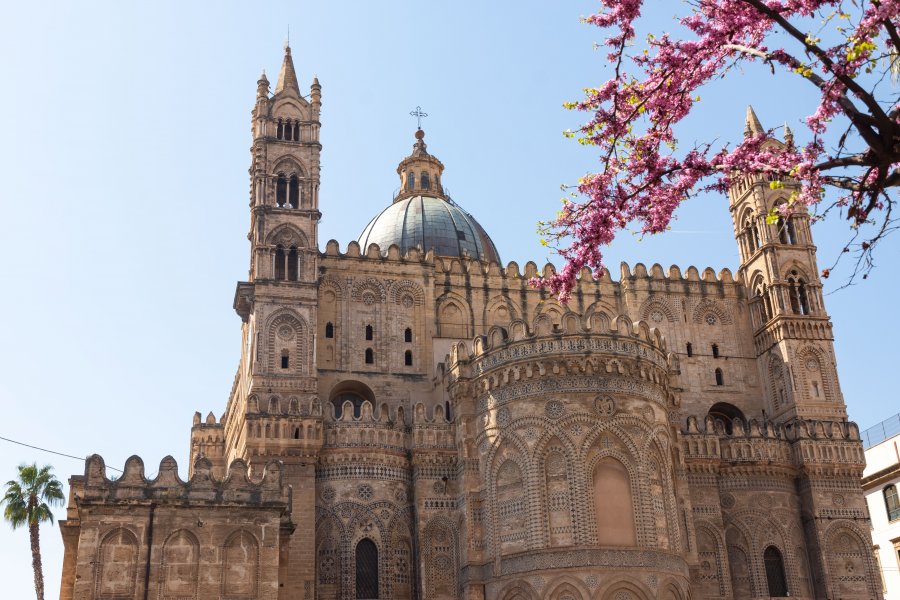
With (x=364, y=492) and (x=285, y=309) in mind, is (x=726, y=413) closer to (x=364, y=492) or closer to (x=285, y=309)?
(x=364, y=492)

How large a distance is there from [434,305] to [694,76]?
1250 inches

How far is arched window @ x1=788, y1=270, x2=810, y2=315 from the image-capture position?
146 feet

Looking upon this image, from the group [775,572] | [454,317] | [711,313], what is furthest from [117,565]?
[711,313]

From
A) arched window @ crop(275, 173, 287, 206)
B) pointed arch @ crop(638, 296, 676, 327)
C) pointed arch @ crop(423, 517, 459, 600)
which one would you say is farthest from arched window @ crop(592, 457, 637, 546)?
arched window @ crop(275, 173, 287, 206)

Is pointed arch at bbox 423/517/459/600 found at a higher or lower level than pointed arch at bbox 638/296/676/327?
lower

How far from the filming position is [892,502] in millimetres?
49438

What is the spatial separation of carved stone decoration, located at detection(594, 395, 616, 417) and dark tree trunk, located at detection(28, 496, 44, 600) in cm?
2080

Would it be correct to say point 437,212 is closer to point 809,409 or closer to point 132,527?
point 809,409

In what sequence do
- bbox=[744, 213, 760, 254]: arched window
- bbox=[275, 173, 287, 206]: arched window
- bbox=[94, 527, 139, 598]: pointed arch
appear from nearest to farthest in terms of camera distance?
1. bbox=[94, 527, 139, 598]: pointed arch
2. bbox=[275, 173, 287, 206]: arched window
3. bbox=[744, 213, 760, 254]: arched window

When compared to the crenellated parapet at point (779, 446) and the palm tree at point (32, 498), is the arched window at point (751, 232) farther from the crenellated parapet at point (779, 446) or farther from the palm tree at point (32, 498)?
the palm tree at point (32, 498)

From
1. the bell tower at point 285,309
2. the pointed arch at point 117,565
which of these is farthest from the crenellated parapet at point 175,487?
the bell tower at point 285,309

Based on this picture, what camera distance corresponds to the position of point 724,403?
147 ft

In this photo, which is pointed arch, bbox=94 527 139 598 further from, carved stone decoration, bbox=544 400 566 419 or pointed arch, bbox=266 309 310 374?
carved stone decoration, bbox=544 400 566 419

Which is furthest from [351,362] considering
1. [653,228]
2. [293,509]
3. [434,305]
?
[653,228]
